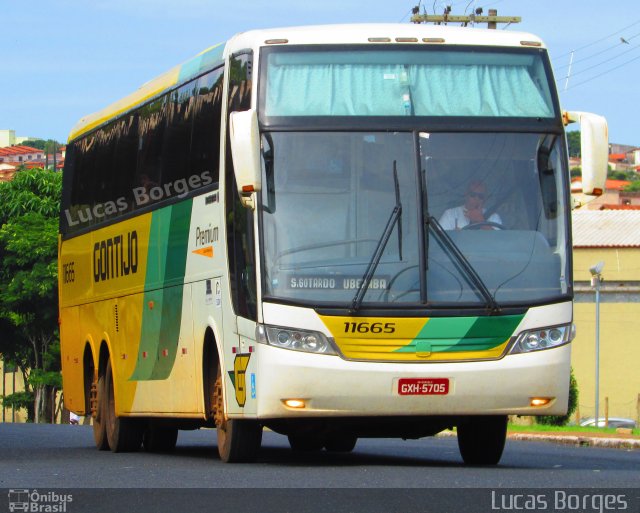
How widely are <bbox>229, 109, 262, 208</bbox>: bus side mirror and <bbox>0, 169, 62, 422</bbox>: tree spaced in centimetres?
3912

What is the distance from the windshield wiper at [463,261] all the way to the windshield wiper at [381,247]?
0.26 metres

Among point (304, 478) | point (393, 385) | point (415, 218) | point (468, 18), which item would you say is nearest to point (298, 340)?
point (393, 385)

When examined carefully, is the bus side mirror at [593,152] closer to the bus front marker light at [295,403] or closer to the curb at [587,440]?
the bus front marker light at [295,403]

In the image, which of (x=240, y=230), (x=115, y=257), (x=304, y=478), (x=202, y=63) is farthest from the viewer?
(x=115, y=257)

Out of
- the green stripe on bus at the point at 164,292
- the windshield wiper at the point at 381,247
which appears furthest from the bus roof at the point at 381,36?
the green stripe on bus at the point at 164,292

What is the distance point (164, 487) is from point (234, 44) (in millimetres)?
4522

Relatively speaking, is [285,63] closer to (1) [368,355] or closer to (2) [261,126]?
(2) [261,126]

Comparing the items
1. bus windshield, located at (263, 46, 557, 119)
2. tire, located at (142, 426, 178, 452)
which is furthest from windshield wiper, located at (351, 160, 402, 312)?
tire, located at (142, 426, 178, 452)

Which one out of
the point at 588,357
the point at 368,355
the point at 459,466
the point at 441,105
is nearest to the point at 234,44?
the point at 441,105

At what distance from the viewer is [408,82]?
13.1 metres

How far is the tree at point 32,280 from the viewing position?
169ft

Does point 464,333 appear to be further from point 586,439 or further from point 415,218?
point 586,439

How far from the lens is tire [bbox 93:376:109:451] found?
750 inches

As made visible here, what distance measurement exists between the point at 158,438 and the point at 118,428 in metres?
0.66
